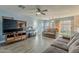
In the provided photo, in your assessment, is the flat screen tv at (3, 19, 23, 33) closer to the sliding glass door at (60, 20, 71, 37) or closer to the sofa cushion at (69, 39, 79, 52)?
the sliding glass door at (60, 20, 71, 37)

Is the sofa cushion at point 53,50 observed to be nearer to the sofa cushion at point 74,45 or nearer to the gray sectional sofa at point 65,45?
the gray sectional sofa at point 65,45

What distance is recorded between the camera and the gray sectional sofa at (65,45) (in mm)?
1867

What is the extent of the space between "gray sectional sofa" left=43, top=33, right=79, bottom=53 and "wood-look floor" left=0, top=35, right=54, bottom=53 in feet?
0.39

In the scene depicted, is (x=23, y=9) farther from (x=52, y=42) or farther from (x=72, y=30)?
(x=72, y=30)

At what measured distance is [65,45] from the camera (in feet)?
6.61

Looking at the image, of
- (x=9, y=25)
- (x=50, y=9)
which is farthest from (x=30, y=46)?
(x=50, y=9)

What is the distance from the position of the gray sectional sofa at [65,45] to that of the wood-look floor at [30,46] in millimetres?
120
